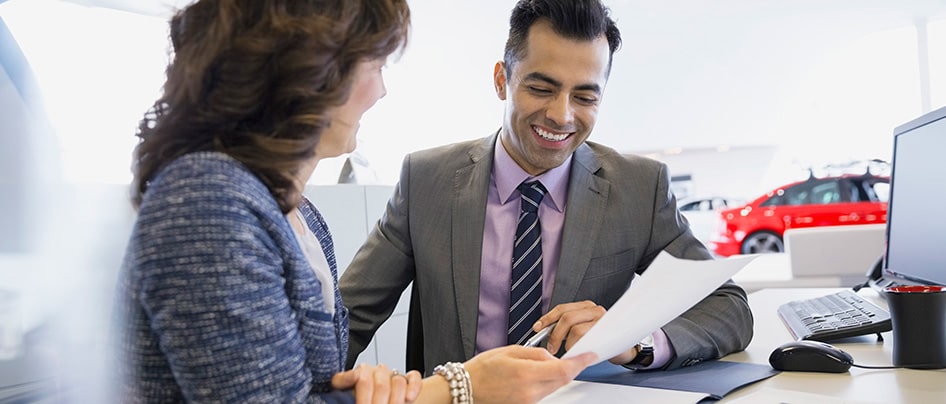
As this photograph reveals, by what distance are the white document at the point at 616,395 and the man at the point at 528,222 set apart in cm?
35

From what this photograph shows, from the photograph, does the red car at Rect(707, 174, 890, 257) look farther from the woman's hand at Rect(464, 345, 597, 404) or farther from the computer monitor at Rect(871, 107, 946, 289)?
the woman's hand at Rect(464, 345, 597, 404)

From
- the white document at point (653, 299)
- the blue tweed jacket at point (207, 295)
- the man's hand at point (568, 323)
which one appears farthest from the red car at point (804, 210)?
the blue tweed jacket at point (207, 295)

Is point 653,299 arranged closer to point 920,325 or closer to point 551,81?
point 920,325

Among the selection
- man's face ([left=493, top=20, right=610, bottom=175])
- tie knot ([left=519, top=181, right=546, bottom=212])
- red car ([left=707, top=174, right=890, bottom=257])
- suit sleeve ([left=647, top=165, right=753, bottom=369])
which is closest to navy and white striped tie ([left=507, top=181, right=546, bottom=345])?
tie knot ([left=519, top=181, right=546, bottom=212])

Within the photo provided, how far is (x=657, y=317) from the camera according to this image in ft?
2.76

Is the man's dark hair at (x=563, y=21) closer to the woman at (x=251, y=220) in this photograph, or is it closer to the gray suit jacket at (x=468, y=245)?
the gray suit jacket at (x=468, y=245)

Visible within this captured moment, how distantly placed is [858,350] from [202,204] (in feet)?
3.65

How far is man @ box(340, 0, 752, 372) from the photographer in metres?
1.36

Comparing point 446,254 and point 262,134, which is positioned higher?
point 262,134

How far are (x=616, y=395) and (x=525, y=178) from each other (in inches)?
23.8

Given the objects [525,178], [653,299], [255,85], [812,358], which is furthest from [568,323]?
[255,85]

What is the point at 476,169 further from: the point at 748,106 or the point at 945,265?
the point at 748,106

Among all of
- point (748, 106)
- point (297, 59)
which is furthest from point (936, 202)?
point (748, 106)

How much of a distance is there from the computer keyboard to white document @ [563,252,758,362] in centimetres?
48
